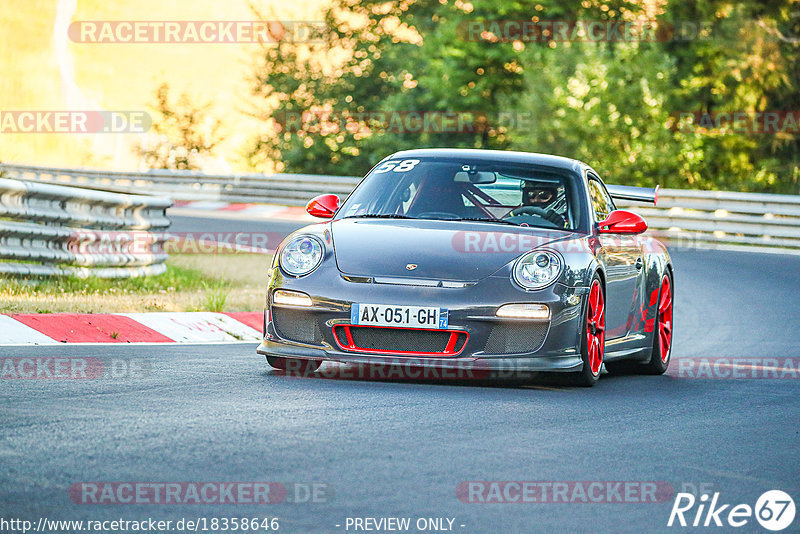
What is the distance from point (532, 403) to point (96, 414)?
2.31 metres

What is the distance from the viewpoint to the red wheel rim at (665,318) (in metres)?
10.1

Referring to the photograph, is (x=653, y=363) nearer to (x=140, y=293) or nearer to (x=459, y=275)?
(x=459, y=275)

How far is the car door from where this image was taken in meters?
8.89

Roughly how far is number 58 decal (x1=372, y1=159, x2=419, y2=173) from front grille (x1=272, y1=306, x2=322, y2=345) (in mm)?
1665

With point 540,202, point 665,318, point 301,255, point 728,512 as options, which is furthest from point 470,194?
point 728,512

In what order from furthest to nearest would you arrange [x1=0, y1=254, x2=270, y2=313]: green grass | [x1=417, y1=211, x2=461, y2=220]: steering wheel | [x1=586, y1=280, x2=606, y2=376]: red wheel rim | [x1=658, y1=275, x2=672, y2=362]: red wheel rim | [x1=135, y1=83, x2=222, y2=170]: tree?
[x1=135, y1=83, x2=222, y2=170]: tree → [x1=0, y1=254, x2=270, y2=313]: green grass → [x1=658, y1=275, x2=672, y2=362]: red wheel rim → [x1=417, y1=211, x2=461, y2=220]: steering wheel → [x1=586, y1=280, x2=606, y2=376]: red wheel rim

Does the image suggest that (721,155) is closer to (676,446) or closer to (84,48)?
(84,48)

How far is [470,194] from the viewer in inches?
356

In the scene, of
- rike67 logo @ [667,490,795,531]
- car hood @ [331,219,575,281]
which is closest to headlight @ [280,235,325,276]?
car hood @ [331,219,575,281]

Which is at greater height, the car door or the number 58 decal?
the number 58 decal

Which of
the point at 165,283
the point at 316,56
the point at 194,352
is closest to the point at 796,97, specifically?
the point at 316,56

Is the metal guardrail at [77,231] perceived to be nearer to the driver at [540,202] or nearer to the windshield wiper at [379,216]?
the windshield wiper at [379,216]

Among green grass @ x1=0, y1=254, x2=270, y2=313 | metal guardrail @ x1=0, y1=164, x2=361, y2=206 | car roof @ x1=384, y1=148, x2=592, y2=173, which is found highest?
car roof @ x1=384, y1=148, x2=592, y2=173

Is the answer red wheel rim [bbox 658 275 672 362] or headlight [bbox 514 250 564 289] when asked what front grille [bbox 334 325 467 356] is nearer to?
headlight [bbox 514 250 564 289]
